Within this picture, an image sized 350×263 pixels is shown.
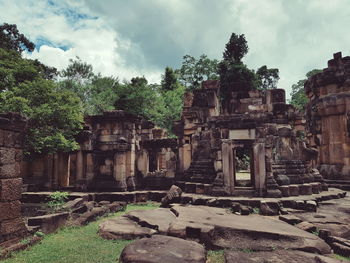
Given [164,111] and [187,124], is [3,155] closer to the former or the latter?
[187,124]

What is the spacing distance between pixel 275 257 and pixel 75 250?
3743mm

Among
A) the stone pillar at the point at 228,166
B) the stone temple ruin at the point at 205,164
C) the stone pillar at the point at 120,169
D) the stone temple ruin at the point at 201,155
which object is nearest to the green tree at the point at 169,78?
the stone temple ruin at the point at 205,164

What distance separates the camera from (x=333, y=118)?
1334cm

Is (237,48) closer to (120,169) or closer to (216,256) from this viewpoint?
(120,169)

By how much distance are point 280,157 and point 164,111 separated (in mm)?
18374

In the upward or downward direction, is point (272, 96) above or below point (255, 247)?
above

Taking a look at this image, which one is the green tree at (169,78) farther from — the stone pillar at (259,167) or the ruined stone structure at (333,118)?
the stone pillar at (259,167)

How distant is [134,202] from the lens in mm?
10289

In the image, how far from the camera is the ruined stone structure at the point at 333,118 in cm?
1283

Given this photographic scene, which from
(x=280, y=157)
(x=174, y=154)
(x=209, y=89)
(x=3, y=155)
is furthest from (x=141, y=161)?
(x=3, y=155)

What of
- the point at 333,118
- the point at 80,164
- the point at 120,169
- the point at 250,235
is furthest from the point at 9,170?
the point at 333,118

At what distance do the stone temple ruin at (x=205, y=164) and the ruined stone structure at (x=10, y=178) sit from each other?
0.8 inches

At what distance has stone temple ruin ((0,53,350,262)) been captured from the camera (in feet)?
16.4

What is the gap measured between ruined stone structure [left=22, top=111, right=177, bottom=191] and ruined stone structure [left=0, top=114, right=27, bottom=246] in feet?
20.2
